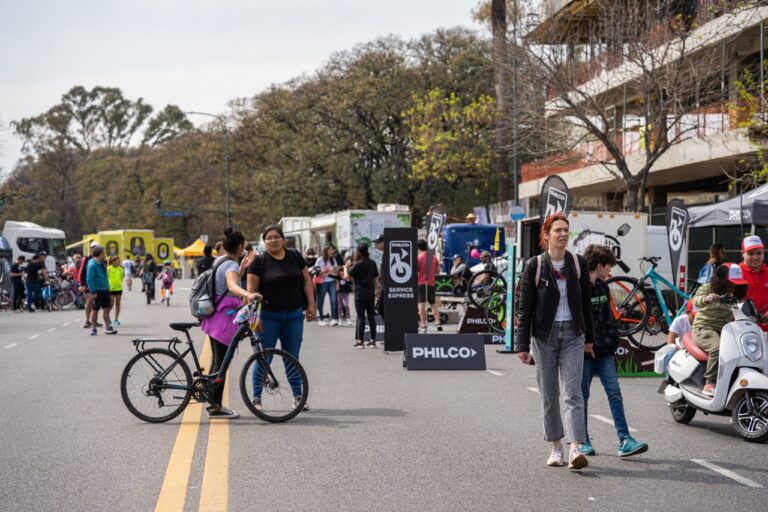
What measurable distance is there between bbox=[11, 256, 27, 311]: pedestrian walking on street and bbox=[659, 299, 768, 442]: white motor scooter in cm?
3098

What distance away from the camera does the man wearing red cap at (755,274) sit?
1094 centimetres

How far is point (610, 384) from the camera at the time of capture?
834 centimetres

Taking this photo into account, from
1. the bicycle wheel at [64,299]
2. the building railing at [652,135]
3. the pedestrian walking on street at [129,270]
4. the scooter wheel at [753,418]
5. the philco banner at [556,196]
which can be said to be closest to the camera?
the scooter wheel at [753,418]

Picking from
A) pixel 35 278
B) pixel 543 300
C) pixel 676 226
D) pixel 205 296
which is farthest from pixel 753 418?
pixel 35 278

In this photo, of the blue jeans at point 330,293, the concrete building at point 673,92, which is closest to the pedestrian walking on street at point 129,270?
the concrete building at point 673,92

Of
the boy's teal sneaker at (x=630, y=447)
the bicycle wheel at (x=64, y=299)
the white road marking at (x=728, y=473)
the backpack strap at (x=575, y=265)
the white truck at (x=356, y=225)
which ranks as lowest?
the white road marking at (x=728, y=473)

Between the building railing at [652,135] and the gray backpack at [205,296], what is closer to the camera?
the gray backpack at [205,296]

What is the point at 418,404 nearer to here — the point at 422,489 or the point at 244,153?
the point at 422,489

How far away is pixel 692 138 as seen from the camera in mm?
31547

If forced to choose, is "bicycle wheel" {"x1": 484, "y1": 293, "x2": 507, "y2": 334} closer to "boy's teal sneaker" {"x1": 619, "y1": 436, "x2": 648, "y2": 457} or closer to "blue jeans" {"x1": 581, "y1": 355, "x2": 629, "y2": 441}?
"blue jeans" {"x1": 581, "y1": 355, "x2": 629, "y2": 441}

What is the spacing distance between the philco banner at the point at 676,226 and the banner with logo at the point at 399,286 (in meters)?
4.08

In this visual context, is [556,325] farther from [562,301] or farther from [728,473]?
[728,473]

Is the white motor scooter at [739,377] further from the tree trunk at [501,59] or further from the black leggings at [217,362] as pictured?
the tree trunk at [501,59]

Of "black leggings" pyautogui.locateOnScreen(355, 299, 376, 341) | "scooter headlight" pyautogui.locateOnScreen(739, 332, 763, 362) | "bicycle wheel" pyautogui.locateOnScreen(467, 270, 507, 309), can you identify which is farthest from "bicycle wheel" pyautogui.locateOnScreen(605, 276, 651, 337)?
"scooter headlight" pyautogui.locateOnScreen(739, 332, 763, 362)
